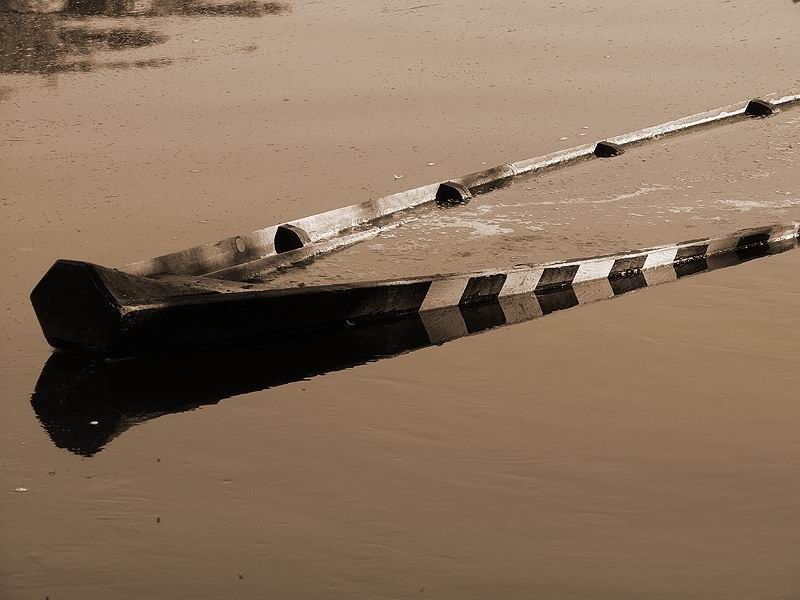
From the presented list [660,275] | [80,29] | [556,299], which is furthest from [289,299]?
[80,29]

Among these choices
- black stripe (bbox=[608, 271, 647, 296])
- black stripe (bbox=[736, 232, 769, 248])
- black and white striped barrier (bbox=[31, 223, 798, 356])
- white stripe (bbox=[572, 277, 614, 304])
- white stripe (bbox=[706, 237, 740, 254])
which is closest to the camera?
black and white striped barrier (bbox=[31, 223, 798, 356])

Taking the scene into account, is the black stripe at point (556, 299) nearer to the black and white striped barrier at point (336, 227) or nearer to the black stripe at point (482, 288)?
the black stripe at point (482, 288)

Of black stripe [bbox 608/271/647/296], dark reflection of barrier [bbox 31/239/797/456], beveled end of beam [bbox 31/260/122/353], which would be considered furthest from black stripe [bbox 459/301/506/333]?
beveled end of beam [bbox 31/260/122/353]

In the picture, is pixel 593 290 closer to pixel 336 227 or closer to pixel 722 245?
pixel 722 245

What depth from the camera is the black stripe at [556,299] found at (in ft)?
18.9

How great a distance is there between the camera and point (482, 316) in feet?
18.5

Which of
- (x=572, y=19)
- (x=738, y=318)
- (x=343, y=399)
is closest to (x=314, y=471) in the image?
(x=343, y=399)

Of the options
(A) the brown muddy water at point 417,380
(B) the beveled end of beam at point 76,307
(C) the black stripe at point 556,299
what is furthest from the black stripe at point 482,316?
(B) the beveled end of beam at point 76,307

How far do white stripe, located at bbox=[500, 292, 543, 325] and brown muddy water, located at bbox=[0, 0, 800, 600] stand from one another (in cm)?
7

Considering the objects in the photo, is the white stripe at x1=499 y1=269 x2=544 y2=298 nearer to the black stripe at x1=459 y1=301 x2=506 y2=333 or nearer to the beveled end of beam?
the black stripe at x1=459 y1=301 x2=506 y2=333

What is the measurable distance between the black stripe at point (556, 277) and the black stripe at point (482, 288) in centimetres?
23

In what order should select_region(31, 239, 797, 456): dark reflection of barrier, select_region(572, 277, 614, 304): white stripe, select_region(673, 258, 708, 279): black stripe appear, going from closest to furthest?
select_region(31, 239, 797, 456): dark reflection of barrier
select_region(572, 277, 614, 304): white stripe
select_region(673, 258, 708, 279): black stripe

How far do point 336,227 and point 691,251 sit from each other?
1.83 metres

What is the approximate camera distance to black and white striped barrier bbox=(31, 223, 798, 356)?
479 cm
